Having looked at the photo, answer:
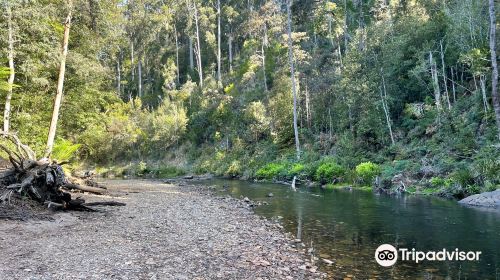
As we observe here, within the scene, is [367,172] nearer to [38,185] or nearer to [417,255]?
[417,255]

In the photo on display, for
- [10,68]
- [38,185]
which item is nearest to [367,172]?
[38,185]

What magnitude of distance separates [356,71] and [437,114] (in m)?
6.67

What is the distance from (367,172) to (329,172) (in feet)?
8.70

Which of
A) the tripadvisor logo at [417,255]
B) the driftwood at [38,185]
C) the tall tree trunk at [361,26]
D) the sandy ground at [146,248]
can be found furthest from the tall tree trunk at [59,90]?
the tall tree trunk at [361,26]

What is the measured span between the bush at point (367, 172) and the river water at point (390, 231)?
5635mm

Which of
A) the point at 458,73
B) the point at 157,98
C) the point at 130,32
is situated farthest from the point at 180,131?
the point at 458,73

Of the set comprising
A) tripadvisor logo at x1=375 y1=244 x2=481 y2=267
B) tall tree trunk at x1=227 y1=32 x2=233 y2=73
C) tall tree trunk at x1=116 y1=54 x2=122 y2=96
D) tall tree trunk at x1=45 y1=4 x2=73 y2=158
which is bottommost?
tripadvisor logo at x1=375 y1=244 x2=481 y2=267

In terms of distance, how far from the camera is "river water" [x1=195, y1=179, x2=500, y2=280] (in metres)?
6.68

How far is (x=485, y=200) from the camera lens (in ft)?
45.9

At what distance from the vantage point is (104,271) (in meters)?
5.66

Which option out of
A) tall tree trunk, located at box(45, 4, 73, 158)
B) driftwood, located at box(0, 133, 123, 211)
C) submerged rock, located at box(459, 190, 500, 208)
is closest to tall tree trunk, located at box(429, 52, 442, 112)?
submerged rock, located at box(459, 190, 500, 208)

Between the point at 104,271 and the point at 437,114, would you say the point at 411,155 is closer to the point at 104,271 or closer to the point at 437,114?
the point at 437,114

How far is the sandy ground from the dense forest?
20.4 feet

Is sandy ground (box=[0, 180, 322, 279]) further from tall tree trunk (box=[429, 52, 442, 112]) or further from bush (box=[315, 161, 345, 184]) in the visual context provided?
tall tree trunk (box=[429, 52, 442, 112])
